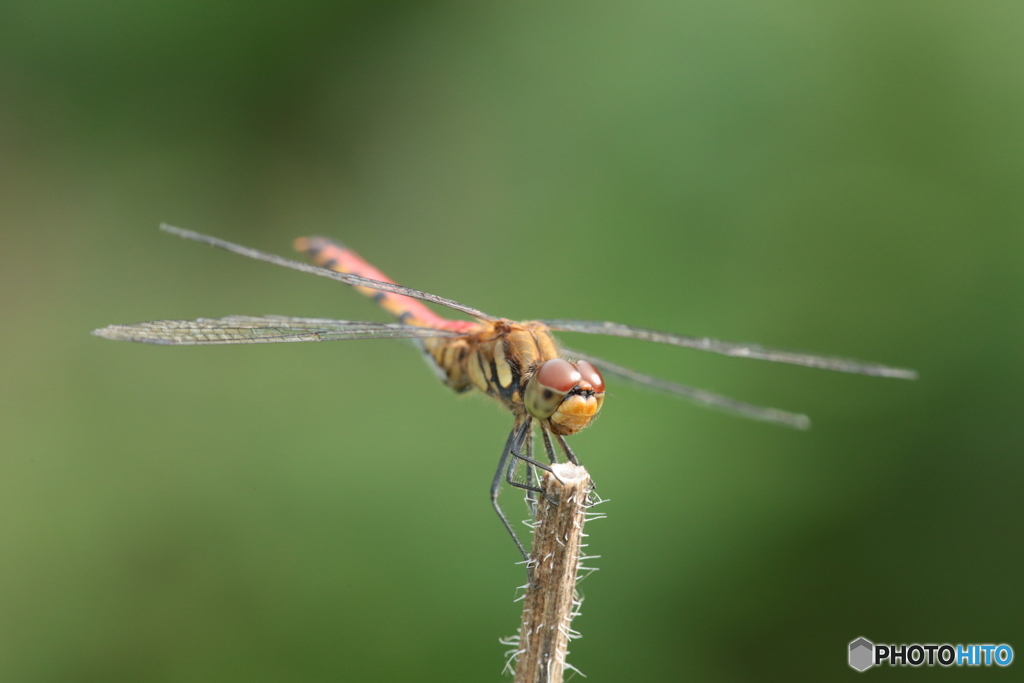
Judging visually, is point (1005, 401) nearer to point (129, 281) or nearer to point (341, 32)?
point (341, 32)

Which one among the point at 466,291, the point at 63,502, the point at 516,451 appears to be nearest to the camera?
the point at 516,451

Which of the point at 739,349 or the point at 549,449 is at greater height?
the point at 739,349

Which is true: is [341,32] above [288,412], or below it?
above

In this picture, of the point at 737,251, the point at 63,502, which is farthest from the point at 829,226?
the point at 63,502

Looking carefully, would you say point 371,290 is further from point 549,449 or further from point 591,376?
point 591,376

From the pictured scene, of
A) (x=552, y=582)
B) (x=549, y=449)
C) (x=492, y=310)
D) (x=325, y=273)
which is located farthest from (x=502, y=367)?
(x=492, y=310)

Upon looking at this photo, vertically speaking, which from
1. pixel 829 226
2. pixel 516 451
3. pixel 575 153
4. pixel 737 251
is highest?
pixel 575 153

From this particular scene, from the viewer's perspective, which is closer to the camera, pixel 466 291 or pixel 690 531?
pixel 690 531

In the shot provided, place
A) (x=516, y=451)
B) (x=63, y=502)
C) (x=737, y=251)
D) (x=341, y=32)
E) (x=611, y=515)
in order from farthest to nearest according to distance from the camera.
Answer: (x=341, y=32), (x=737, y=251), (x=63, y=502), (x=611, y=515), (x=516, y=451)
